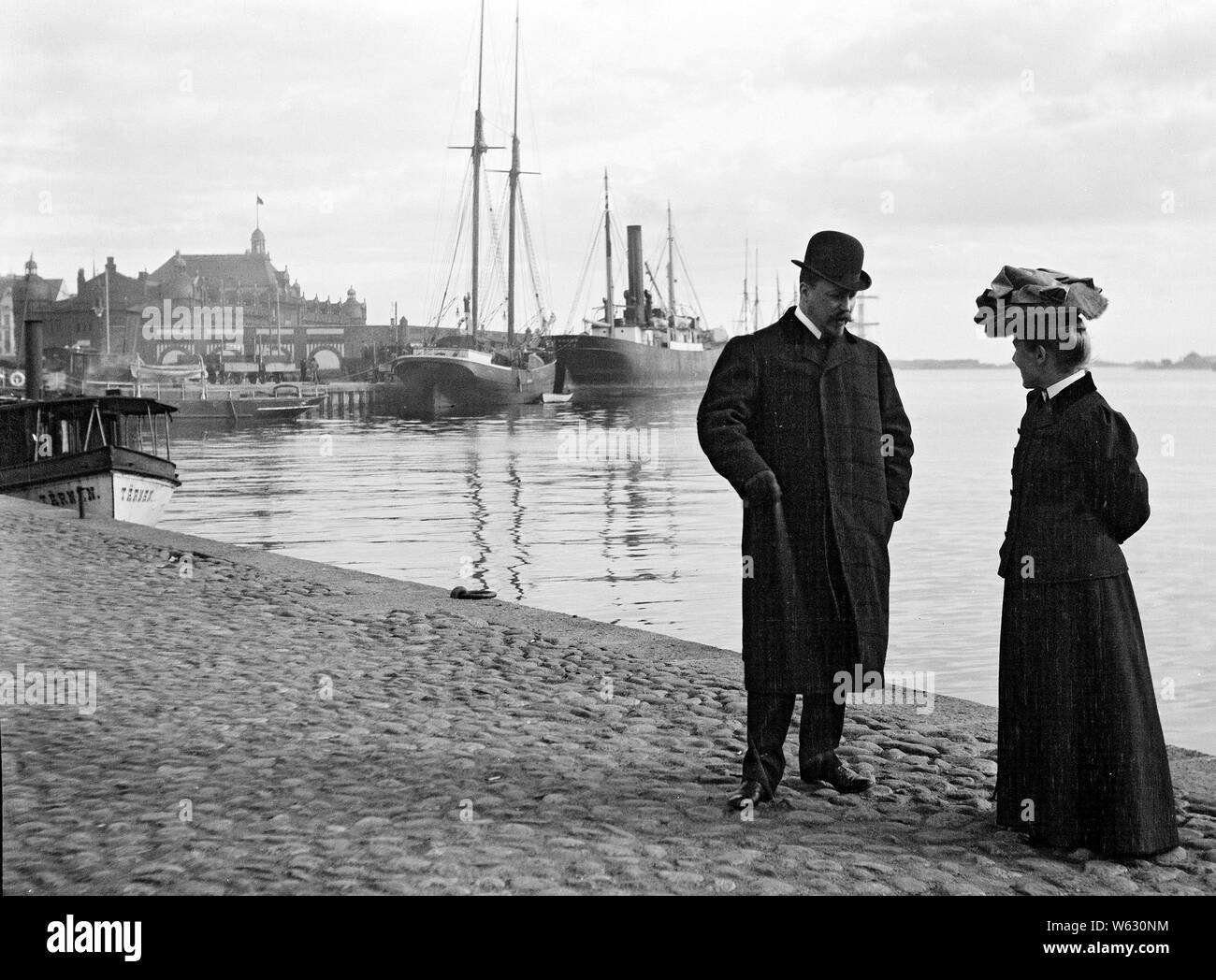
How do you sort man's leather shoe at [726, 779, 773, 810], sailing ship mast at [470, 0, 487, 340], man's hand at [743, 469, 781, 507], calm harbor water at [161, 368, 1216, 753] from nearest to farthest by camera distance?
1. man's hand at [743, 469, 781, 507]
2. man's leather shoe at [726, 779, 773, 810]
3. calm harbor water at [161, 368, 1216, 753]
4. sailing ship mast at [470, 0, 487, 340]

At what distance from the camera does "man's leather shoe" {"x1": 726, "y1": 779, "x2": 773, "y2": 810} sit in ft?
15.2

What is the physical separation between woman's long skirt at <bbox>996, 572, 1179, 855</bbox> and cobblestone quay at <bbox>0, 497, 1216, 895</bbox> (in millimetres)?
121

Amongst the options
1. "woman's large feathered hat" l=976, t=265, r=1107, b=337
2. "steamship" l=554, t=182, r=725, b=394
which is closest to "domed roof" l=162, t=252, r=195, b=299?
"steamship" l=554, t=182, r=725, b=394

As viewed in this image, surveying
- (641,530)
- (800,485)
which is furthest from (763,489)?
(641,530)

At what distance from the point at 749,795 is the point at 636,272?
86928mm

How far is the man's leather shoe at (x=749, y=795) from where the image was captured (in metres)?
4.64

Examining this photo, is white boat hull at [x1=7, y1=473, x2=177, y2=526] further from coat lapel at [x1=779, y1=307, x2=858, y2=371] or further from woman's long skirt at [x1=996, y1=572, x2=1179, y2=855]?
woman's long skirt at [x1=996, y1=572, x2=1179, y2=855]

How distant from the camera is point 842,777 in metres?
4.87

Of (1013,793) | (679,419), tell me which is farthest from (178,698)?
(679,419)

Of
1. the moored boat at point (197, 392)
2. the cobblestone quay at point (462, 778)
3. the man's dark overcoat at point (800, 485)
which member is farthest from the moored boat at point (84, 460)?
the moored boat at point (197, 392)

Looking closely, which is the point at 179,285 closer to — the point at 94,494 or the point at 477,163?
the point at 477,163

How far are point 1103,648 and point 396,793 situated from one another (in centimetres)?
229

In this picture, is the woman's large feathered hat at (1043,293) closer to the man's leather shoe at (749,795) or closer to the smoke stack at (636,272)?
the man's leather shoe at (749,795)

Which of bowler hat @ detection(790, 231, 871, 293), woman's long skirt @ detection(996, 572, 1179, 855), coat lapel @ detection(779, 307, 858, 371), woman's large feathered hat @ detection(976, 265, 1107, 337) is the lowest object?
woman's long skirt @ detection(996, 572, 1179, 855)
